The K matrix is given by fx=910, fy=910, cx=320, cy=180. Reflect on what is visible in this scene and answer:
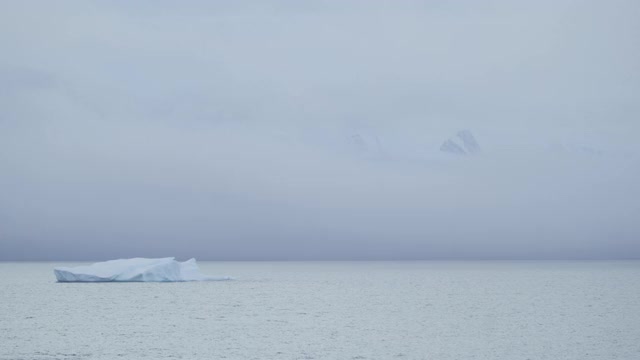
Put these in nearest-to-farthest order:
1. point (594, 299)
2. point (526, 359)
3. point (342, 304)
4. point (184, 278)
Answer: point (526, 359) → point (342, 304) → point (594, 299) → point (184, 278)

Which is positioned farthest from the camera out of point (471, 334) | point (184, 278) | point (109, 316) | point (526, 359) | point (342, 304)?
point (184, 278)

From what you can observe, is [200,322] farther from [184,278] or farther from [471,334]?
[184,278]

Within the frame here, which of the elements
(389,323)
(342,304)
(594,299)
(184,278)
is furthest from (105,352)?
(184,278)

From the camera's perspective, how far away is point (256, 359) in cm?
1609

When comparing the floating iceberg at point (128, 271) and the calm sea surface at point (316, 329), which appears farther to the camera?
the floating iceberg at point (128, 271)

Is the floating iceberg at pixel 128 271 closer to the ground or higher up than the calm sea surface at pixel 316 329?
higher up

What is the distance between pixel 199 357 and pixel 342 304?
671 inches

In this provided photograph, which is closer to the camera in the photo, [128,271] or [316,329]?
[316,329]

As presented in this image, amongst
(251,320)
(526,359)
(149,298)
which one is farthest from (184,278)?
(526,359)

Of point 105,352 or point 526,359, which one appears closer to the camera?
point 526,359

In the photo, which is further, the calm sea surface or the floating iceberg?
the floating iceberg

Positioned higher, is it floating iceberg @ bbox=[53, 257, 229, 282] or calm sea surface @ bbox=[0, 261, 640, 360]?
floating iceberg @ bbox=[53, 257, 229, 282]

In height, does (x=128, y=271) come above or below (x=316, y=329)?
above

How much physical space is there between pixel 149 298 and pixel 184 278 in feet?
48.1
